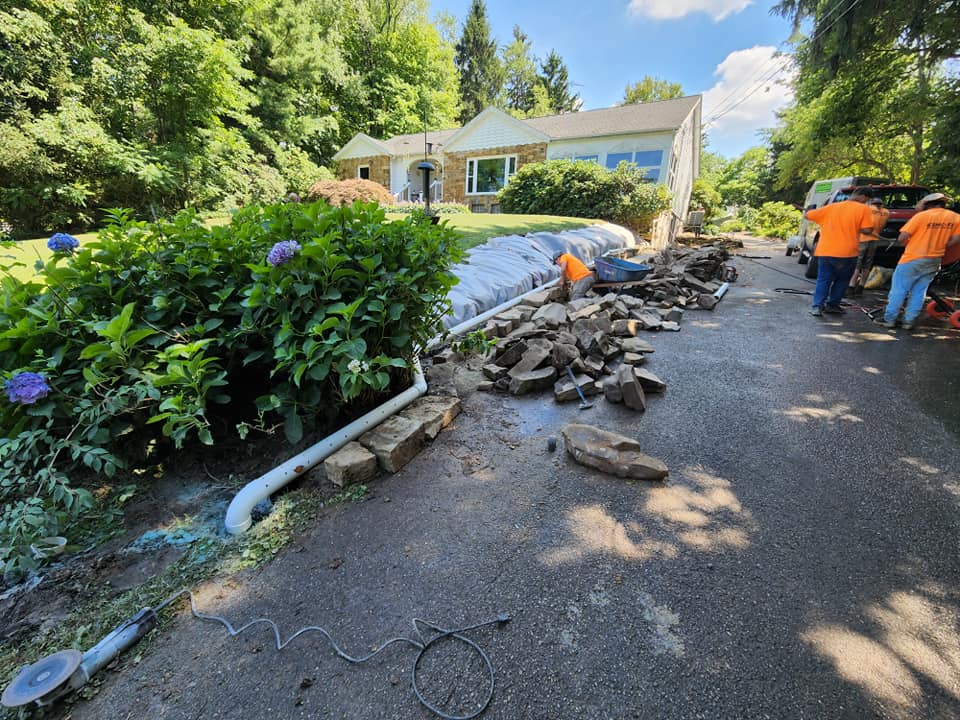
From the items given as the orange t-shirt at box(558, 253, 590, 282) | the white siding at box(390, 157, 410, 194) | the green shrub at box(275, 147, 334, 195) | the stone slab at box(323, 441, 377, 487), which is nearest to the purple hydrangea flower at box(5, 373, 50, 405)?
the stone slab at box(323, 441, 377, 487)

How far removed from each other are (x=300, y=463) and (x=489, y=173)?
2212cm

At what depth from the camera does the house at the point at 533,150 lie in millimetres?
17922

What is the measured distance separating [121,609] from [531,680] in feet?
5.91

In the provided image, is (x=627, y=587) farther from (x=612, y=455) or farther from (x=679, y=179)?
(x=679, y=179)

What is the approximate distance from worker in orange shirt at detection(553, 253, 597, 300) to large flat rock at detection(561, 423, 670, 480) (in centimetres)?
457

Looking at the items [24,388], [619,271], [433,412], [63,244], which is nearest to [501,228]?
[619,271]

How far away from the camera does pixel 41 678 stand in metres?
1.40

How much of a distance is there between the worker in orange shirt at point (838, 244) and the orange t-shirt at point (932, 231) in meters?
0.61

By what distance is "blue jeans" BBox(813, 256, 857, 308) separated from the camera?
20.6 feet

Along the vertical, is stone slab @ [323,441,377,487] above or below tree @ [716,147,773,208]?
below

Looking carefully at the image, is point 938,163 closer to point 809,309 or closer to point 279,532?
point 809,309

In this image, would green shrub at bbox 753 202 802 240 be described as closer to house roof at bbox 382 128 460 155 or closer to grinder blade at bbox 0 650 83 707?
house roof at bbox 382 128 460 155

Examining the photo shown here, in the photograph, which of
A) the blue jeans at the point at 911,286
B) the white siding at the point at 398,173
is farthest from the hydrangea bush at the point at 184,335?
the white siding at the point at 398,173

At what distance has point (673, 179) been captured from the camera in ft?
61.2
